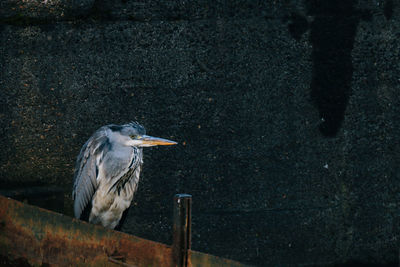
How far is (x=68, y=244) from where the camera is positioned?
222cm

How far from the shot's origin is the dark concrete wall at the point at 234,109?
307cm

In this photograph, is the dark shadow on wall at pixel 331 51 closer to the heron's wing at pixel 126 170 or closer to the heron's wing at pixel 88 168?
the heron's wing at pixel 126 170

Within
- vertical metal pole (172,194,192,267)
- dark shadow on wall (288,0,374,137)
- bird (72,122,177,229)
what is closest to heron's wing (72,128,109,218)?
bird (72,122,177,229)

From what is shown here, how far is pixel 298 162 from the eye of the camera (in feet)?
11.1

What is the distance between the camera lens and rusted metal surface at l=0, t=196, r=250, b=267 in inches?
79.1

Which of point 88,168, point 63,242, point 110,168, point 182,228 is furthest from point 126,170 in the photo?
point 182,228

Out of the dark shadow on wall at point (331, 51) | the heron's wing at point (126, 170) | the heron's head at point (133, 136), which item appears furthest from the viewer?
the dark shadow on wall at point (331, 51)

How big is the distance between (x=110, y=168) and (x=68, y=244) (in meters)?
0.82

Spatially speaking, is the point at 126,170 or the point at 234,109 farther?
the point at 234,109

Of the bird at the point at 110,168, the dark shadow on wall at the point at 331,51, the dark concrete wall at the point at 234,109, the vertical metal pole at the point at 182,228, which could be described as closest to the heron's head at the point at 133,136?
the bird at the point at 110,168

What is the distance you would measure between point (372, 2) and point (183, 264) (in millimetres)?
2359

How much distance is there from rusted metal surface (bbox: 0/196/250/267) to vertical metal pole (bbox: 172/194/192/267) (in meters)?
0.03

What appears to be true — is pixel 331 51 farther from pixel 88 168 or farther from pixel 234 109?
pixel 88 168

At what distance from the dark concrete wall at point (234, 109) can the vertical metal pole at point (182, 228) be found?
4.38 ft
